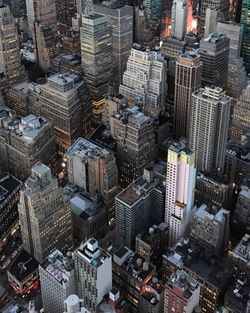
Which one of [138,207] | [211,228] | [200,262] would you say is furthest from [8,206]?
[211,228]

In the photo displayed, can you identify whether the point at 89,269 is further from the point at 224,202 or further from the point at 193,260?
the point at 224,202

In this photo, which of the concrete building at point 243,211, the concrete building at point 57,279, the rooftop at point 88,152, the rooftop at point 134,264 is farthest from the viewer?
the rooftop at point 88,152

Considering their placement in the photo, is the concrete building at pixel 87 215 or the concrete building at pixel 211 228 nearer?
the concrete building at pixel 211 228

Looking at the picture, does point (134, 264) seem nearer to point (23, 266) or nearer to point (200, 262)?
point (200, 262)

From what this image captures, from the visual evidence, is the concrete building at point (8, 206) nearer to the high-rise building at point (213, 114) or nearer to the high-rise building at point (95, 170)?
the high-rise building at point (95, 170)

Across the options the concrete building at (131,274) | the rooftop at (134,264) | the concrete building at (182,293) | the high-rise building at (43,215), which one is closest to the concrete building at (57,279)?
the rooftop at (134,264)

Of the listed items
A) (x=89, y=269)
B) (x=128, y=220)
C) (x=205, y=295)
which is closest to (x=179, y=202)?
(x=128, y=220)
